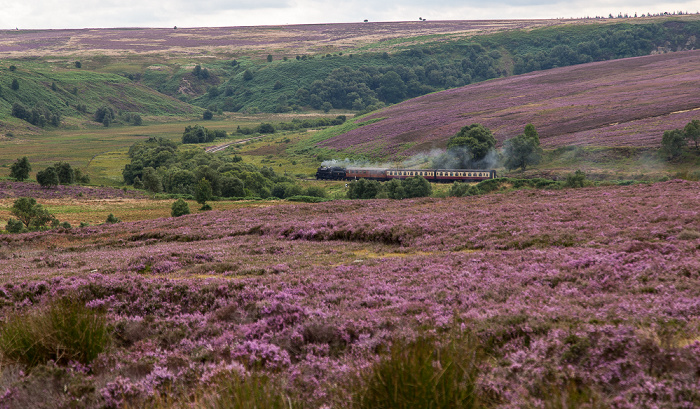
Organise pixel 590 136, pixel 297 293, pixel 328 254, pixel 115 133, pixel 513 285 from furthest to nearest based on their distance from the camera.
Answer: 1. pixel 115 133
2. pixel 590 136
3. pixel 328 254
4. pixel 297 293
5. pixel 513 285

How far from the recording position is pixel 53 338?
8.89m

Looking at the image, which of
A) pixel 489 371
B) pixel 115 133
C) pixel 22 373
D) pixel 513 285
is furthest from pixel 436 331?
pixel 115 133

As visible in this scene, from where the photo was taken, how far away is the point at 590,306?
9.54 m

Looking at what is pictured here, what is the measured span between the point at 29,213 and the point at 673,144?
260ft

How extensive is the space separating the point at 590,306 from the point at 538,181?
51268 millimetres

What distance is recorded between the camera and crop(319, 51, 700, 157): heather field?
88.2 meters

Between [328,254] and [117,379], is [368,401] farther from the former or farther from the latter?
[328,254]

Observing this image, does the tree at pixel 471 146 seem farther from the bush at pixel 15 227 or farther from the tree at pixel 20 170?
the tree at pixel 20 170

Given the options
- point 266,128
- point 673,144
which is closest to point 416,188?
point 673,144

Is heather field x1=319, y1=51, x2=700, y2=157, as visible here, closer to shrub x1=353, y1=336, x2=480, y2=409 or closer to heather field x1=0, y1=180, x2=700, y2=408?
heather field x1=0, y1=180, x2=700, y2=408

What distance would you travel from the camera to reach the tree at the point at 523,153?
7988cm

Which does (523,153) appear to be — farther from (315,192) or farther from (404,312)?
(404,312)

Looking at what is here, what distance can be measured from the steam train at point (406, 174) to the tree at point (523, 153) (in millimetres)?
3559

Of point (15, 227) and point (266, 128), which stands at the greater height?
point (266, 128)
